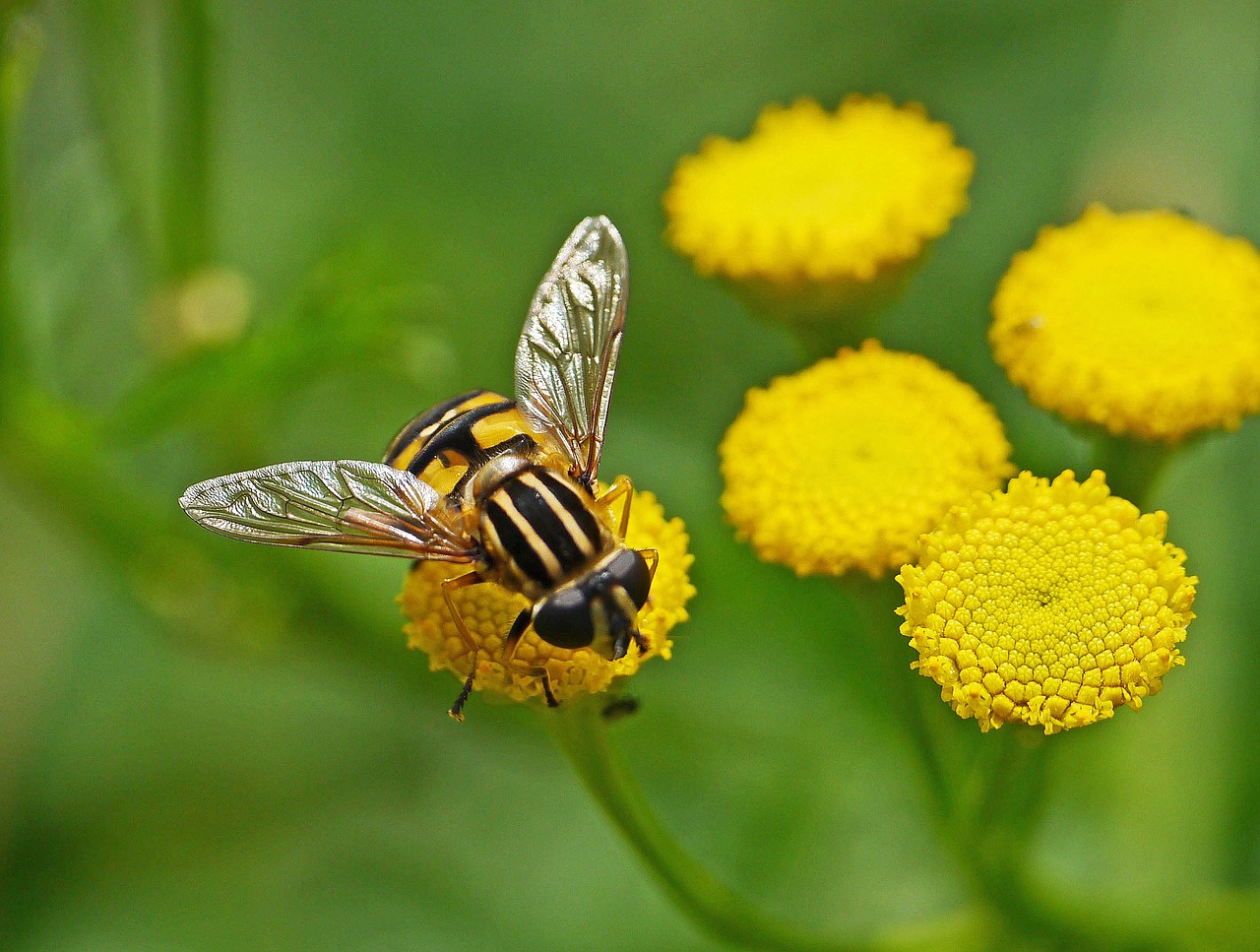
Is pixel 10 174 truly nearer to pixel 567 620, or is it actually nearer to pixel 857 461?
pixel 567 620

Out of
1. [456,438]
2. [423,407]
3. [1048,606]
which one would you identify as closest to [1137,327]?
[1048,606]

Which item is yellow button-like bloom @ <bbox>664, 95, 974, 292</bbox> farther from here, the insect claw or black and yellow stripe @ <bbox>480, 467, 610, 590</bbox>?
the insect claw

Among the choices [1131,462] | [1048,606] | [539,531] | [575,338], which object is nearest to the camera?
[1048,606]

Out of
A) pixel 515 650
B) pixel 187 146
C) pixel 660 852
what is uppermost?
pixel 187 146

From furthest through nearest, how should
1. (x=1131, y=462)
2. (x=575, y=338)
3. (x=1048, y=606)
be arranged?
1. (x=575, y=338)
2. (x=1131, y=462)
3. (x=1048, y=606)

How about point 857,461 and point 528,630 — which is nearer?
point 528,630

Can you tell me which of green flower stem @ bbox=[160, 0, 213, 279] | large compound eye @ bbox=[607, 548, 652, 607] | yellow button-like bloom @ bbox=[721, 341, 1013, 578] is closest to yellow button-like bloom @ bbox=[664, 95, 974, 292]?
yellow button-like bloom @ bbox=[721, 341, 1013, 578]
